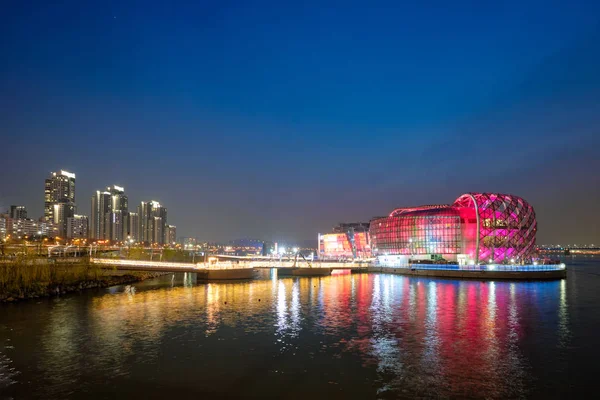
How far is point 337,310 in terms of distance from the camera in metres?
52.1

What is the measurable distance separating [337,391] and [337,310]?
29236 mm

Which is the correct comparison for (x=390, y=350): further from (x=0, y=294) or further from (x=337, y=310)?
(x=0, y=294)

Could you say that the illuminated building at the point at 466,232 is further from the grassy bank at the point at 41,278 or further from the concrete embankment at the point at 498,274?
the grassy bank at the point at 41,278

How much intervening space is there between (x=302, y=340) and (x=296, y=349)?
3.08 m

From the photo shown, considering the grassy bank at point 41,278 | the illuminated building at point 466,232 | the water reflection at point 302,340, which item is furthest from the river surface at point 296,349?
the illuminated building at point 466,232

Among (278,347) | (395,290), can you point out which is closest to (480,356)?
(278,347)

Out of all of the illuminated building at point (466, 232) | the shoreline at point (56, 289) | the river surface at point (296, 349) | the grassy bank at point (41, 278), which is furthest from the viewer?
the illuminated building at point (466, 232)

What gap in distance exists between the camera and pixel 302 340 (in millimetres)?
35719

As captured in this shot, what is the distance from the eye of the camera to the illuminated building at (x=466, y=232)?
140250mm

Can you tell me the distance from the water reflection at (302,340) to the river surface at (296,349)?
119 millimetres

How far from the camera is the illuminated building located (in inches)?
5522

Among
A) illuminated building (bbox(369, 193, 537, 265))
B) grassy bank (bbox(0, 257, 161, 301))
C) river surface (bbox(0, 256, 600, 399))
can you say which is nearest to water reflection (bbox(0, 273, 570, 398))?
river surface (bbox(0, 256, 600, 399))

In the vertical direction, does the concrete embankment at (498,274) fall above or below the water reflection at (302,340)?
below

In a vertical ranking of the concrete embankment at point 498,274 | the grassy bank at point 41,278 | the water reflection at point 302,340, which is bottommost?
the concrete embankment at point 498,274
